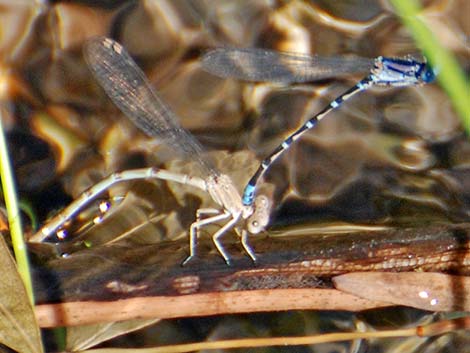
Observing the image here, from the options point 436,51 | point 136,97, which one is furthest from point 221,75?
point 436,51

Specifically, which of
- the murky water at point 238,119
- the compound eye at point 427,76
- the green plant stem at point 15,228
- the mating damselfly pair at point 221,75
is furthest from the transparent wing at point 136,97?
the green plant stem at point 15,228

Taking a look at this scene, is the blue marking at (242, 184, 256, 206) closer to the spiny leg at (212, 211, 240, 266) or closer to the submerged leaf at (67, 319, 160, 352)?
the spiny leg at (212, 211, 240, 266)

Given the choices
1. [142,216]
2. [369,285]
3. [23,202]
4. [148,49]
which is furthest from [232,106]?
[369,285]

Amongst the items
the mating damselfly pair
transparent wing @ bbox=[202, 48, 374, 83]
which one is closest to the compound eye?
the mating damselfly pair

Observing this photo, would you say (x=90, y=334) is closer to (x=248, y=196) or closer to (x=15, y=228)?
(x=15, y=228)

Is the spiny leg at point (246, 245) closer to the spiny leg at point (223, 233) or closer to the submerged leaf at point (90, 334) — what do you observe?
the spiny leg at point (223, 233)

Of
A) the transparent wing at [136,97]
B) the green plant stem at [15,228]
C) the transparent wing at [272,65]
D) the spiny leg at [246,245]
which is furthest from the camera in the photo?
the transparent wing at [272,65]
